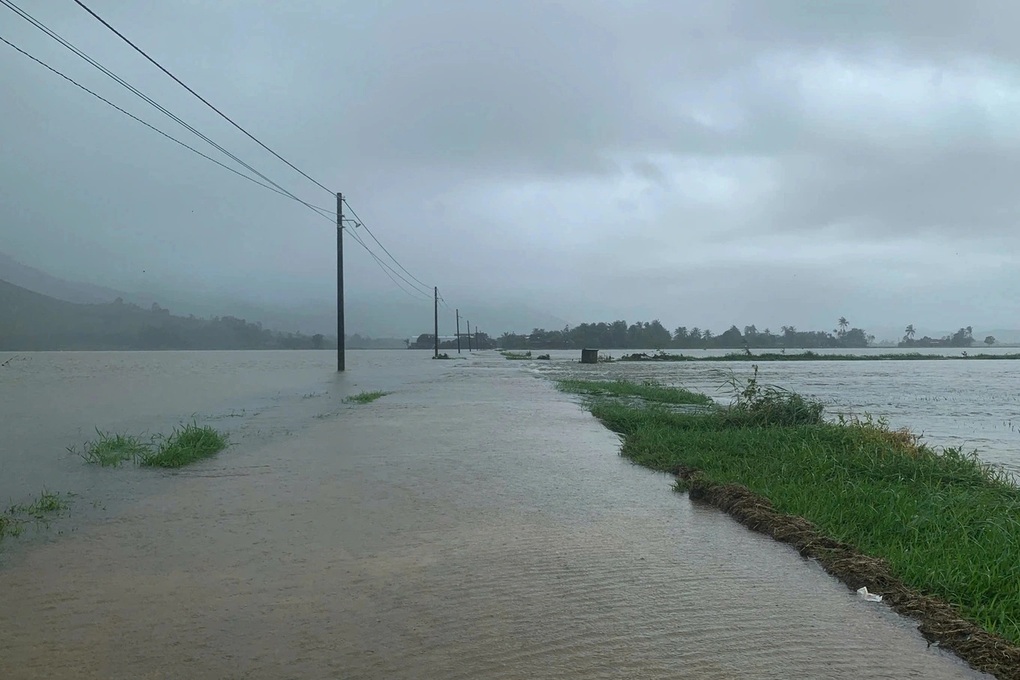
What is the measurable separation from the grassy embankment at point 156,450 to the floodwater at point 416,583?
0.38 metres

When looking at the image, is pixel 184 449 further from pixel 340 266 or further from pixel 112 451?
pixel 340 266

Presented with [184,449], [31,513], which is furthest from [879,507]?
[184,449]

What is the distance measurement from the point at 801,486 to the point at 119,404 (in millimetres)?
18661

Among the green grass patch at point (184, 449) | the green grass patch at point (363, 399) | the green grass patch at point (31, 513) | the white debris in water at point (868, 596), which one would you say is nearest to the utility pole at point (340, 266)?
the green grass patch at point (363, 399)

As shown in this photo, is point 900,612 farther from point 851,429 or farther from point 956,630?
point 851,429

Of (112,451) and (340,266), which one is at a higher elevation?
(340,266)

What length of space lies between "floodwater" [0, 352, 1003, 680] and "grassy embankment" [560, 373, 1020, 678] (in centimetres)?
25

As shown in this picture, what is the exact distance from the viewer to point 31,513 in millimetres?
7078

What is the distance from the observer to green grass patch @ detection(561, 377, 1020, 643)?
4873 millimetres

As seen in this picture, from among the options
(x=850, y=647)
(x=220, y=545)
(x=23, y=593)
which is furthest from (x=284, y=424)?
(x=850, y=647)

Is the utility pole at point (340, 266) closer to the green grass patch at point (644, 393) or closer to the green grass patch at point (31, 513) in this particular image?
the green grass patch at point (644, 393)

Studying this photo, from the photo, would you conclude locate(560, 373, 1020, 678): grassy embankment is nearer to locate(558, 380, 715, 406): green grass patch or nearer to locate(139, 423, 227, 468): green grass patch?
locate(139, 423, 227, 468): green grass patch

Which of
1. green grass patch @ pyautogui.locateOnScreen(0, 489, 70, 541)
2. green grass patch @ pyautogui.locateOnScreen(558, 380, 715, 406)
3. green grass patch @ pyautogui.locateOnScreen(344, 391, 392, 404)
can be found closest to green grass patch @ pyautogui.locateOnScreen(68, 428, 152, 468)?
green grass patch @ pyautogui.locateOnScreen(0, 489, 70, 541)

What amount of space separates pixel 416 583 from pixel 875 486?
199 inches
